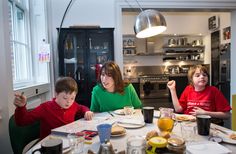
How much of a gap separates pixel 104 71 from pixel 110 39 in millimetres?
1288

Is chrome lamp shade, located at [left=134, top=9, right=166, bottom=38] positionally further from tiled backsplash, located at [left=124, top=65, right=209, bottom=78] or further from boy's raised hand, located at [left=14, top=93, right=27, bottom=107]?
tiled backsplash, located at [left=124, top=65, right=209, bottom=78]

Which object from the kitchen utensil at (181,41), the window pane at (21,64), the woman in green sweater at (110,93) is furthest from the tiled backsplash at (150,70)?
the woman in green sweater at (110,93)

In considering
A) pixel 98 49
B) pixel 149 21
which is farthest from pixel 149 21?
pixel 98 49

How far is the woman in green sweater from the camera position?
204 centimetres

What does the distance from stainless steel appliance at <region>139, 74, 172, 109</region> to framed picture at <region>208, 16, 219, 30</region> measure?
2198mm

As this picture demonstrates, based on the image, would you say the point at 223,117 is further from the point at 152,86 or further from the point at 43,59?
the point at 152,86

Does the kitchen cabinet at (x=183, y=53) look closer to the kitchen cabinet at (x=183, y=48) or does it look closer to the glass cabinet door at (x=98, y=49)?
the kitchen cabinet at (x=183, y=48)

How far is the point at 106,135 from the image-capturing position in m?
1.03

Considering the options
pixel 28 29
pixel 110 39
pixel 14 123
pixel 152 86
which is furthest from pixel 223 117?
pixel 152 86

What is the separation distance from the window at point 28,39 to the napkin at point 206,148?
2165 millimetres


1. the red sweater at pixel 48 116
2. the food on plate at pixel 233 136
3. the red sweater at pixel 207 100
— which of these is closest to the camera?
the food on plate at pixel 233 136

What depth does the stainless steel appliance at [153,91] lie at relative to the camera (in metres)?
5.75

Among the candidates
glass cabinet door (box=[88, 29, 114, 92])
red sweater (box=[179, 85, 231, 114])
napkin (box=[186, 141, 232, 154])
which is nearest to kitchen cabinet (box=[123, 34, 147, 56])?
glass cabinet door (box=[88, 29, 114, 92])

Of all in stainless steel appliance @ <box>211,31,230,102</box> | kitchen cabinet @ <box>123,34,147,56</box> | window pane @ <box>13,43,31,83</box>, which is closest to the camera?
window pane @ <box>13,43,31,83</box>
